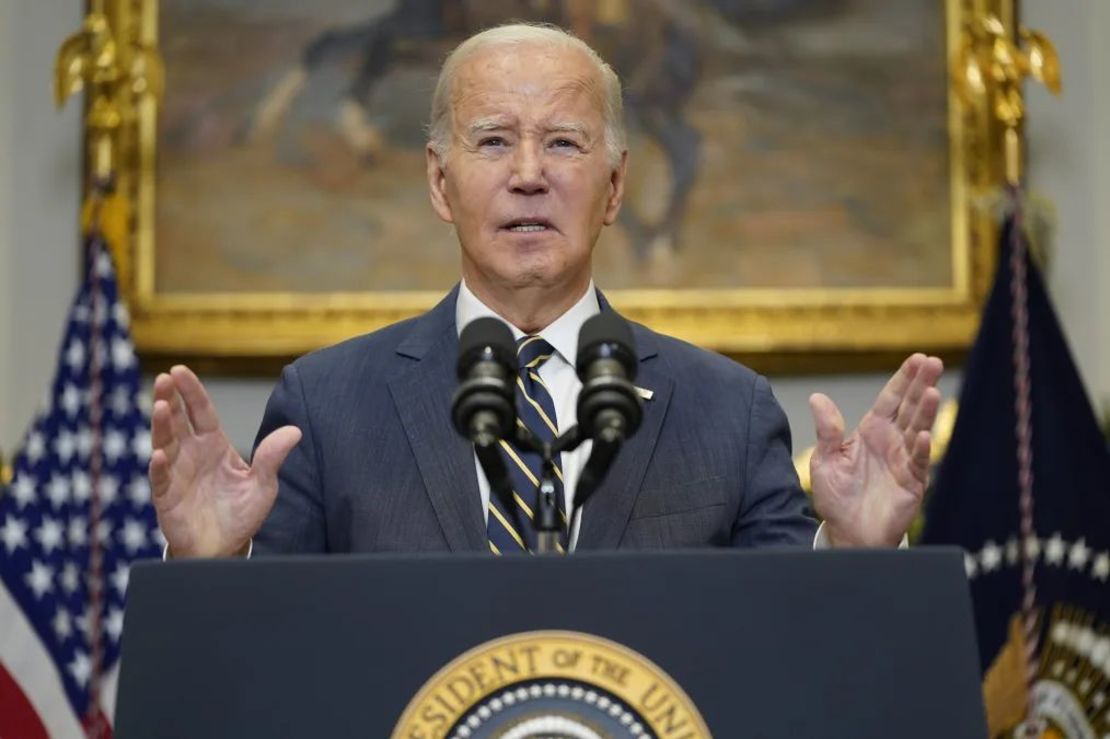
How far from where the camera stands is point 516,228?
3426 millimetres

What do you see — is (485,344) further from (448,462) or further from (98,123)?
(98,123)

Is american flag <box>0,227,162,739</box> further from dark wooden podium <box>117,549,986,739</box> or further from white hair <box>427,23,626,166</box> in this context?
dark wooden podium <box>117,549,986,739</box>

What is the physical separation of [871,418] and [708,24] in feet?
13.4

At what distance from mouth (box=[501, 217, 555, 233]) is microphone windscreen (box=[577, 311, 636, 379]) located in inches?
39.4

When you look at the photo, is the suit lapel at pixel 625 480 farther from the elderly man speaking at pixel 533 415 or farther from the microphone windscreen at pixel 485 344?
the microphone windscreen at pixel 485 344

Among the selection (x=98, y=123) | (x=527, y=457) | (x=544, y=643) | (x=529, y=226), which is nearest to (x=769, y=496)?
(x=527, y=457)

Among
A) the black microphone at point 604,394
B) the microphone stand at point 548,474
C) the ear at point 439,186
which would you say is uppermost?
the ear at point 439,186

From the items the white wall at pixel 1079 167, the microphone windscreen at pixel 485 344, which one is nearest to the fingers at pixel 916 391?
the microphone windscreen at pixel 485 344

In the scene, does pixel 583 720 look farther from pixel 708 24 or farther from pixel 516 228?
pixel 708 24

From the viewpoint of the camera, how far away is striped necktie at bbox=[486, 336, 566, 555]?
3.04 m

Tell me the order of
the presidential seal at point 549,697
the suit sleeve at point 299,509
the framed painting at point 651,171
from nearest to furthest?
the presidential seal at point 549,697
the suit sleeve at point 299,509
the framed painting at point 651,171

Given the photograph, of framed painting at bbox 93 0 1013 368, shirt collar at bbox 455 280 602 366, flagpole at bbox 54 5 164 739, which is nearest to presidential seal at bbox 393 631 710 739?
shirt collar at bbox 455 280 602 366

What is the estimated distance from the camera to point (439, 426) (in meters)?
3.24

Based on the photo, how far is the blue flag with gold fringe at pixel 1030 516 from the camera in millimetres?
5492
